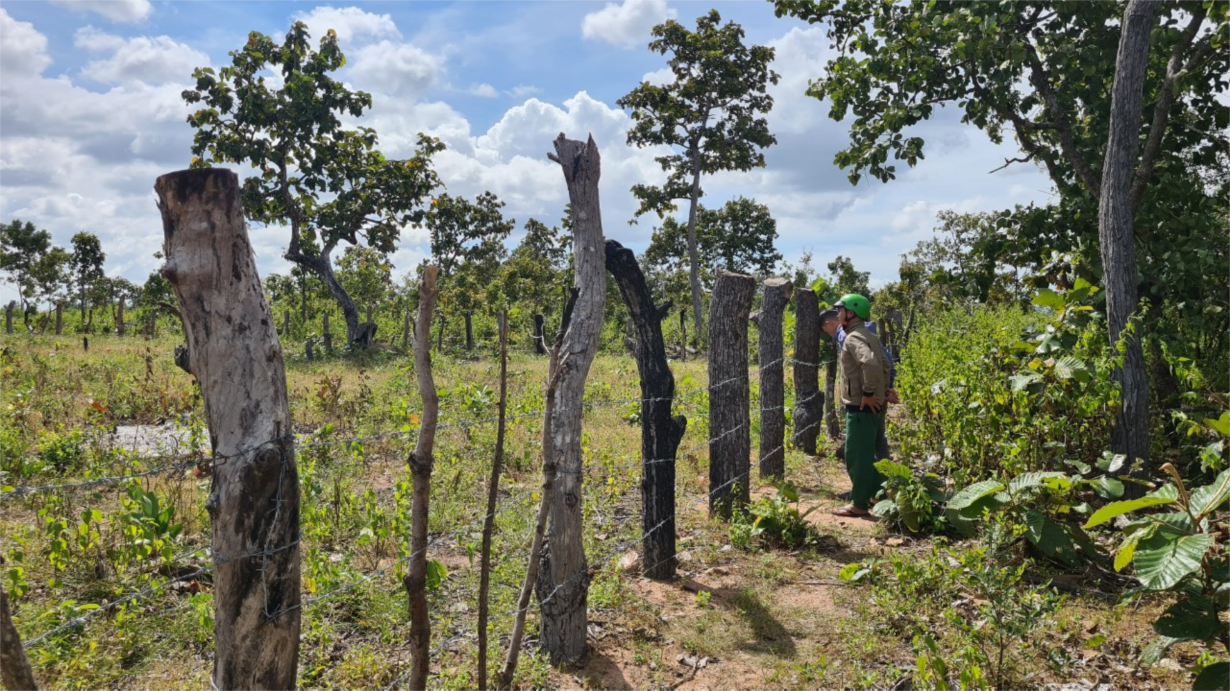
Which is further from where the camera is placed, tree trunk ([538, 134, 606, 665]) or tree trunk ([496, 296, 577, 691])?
tree trunk ([538, 134, 606, 665])

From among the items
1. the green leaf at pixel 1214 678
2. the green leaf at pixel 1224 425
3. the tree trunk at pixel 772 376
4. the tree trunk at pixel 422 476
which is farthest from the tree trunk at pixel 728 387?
the tree trunk at pixel 422 476

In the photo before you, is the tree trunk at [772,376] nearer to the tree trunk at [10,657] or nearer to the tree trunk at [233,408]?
the tree trunk at [233,408]

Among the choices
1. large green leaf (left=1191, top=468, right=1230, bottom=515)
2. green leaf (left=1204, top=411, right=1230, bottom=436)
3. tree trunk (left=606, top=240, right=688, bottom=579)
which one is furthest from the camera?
tree trunk (left=606, top=240, right=688, bottom=579)

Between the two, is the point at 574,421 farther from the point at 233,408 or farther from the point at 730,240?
the point at 730,240

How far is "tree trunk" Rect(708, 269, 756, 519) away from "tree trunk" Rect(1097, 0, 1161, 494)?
2584 millimetres

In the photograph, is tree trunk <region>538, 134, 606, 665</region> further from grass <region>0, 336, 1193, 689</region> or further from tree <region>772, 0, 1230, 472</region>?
tree <region>772, 0, 1230, 472</region>

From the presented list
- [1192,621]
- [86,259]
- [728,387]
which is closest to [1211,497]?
[1192,621]

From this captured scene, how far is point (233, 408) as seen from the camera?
219 centimetres

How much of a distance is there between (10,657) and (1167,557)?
376 cm

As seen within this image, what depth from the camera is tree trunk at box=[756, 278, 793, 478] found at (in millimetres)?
6715

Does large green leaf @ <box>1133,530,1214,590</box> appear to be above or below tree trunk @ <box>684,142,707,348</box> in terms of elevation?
below

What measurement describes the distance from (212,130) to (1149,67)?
2341cm

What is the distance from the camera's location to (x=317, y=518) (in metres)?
4.45

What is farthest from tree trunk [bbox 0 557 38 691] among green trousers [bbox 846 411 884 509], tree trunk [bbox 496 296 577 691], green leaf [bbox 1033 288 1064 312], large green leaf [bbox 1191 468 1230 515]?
green leaf [bbox 1033 288 1064 312]
